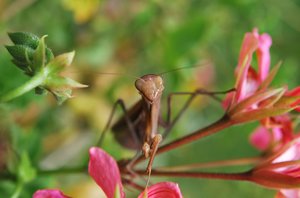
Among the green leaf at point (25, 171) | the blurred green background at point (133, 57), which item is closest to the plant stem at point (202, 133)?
the green leaf at point (25, 171)

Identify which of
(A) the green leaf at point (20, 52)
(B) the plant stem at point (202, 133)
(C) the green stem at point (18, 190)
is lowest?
(C) the green stem at point (18, 190)

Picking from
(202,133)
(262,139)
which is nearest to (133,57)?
(262,139)

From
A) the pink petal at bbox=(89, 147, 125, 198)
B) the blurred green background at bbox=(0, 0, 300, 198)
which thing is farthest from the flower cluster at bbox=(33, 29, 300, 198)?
the blurred green background at bbox=(0, 0, 300, 198)

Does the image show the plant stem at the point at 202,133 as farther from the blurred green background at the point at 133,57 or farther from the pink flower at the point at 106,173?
the blurred green background at the point at 133,57

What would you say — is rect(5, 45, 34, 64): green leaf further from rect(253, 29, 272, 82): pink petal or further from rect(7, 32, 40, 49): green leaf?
rect(253, 29, 272, 82): pink petal

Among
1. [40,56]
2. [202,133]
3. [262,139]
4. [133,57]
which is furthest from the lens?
[133,57]

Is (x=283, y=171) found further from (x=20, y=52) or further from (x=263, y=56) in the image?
(x=20, y=52)
